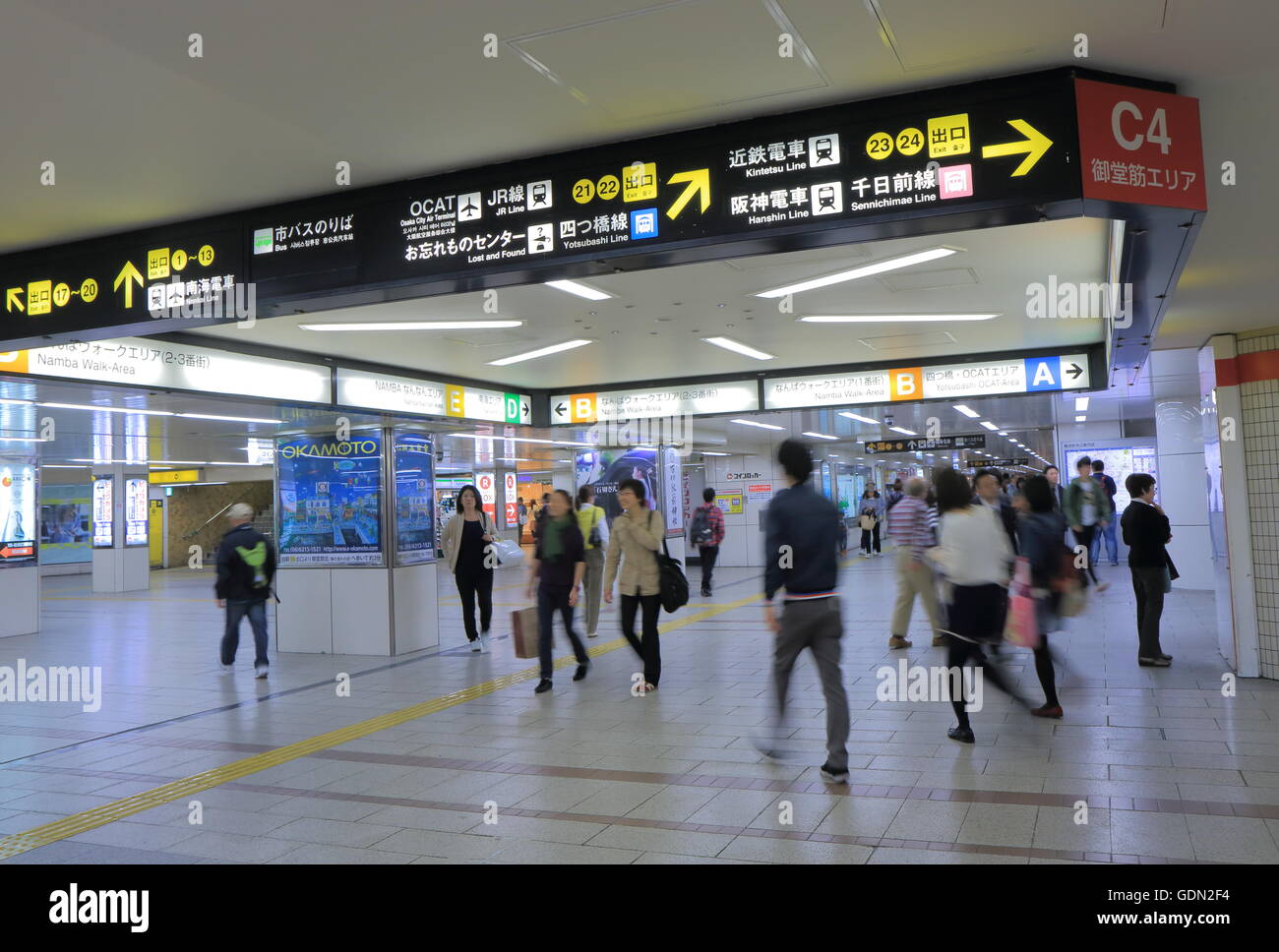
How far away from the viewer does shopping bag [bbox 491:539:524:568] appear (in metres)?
26.4

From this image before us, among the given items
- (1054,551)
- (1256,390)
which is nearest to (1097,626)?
(1256,390)

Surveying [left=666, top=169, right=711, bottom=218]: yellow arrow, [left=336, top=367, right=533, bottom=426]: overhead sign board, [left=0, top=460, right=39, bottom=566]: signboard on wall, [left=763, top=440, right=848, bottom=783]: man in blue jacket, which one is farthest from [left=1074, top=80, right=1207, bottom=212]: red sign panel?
[left=0, top=460, right=39, bottom=566]: signboard on wall

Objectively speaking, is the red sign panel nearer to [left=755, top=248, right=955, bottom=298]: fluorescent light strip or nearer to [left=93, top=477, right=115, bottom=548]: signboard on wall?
[left=755, top=248, right=955, bottom=298]: fluorescent light strip

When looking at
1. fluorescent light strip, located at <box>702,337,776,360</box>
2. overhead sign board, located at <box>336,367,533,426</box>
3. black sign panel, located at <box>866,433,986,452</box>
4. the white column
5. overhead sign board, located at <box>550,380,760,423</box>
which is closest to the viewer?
fluorescent light strip, located at <box>702,337,776,360</box>

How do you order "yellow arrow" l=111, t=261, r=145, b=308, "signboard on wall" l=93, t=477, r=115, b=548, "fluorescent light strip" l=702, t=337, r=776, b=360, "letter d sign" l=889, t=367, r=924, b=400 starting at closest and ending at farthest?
1. "yellow arrow" l=111, t=261, r=145, b=308
2. "fluorescent light strip" l=702, t=337, r=776, b=360
3. "letter d sign" l=889, t=367, r=924, b=400
4. "signboard on wall" l=93, t=477, r=115, b=548

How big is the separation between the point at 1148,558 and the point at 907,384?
13.5ft

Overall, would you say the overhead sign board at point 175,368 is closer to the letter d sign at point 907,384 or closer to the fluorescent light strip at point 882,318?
the fluorescent light strip at point 882,318

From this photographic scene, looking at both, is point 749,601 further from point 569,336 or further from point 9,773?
point 9,773

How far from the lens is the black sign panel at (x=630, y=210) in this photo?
158 inches

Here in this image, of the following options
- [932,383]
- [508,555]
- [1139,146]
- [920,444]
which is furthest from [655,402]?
[920,444]

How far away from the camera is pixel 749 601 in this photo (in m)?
14.4

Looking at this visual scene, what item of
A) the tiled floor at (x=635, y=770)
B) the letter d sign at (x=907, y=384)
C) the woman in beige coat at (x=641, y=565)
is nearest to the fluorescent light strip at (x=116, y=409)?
the tiled floor at (x=635, y=770)

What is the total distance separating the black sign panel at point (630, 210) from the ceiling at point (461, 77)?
0.12 m

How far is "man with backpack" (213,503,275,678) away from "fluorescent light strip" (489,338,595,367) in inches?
131
